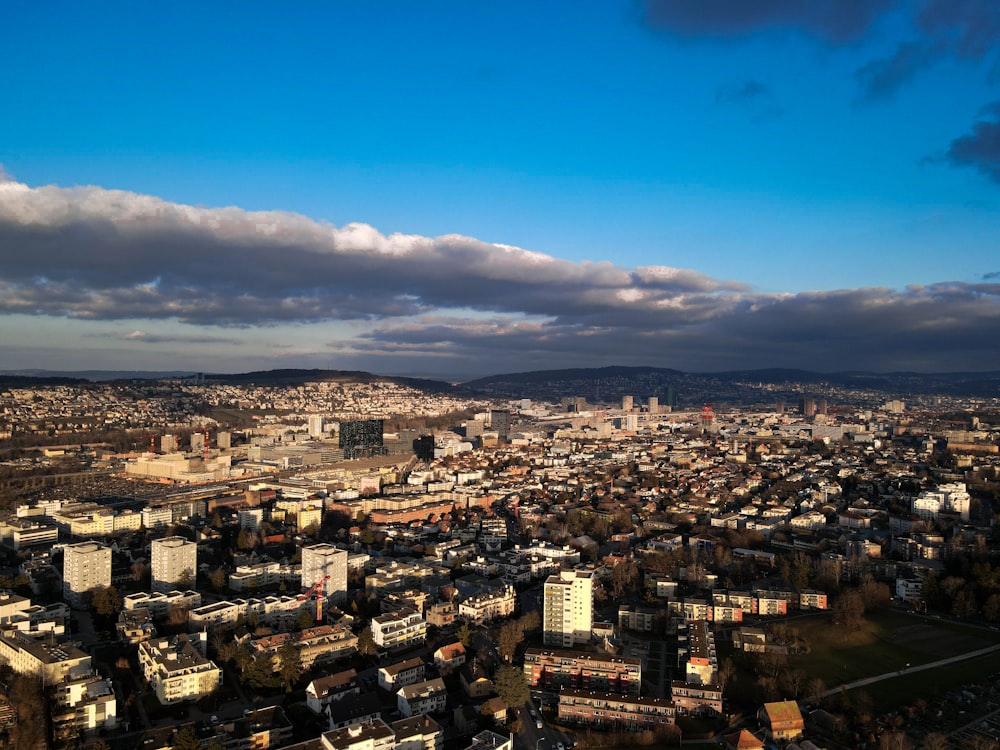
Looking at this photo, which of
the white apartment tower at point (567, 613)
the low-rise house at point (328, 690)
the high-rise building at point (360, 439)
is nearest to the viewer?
the low-rise house at point (328, 690)

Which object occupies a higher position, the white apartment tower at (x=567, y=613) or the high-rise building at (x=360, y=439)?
the high-rise building at (x=360, y=439)

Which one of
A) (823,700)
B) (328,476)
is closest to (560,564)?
(823,700)

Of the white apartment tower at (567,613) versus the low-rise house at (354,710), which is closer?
the low-rise house at (354,710)

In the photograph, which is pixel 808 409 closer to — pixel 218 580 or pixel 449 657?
pixel 218 580

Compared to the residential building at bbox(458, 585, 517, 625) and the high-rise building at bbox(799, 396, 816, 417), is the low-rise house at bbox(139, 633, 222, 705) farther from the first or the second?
the high-rise building at bbox(799, 396, 816, 417)

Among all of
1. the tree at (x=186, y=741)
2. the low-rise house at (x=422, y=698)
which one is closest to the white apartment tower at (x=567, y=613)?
the low-rise house at (x=422, y=698)

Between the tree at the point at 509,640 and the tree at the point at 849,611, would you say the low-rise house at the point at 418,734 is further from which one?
the tree at the point at 849,611

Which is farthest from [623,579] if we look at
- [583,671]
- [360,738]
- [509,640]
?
[360,738]
